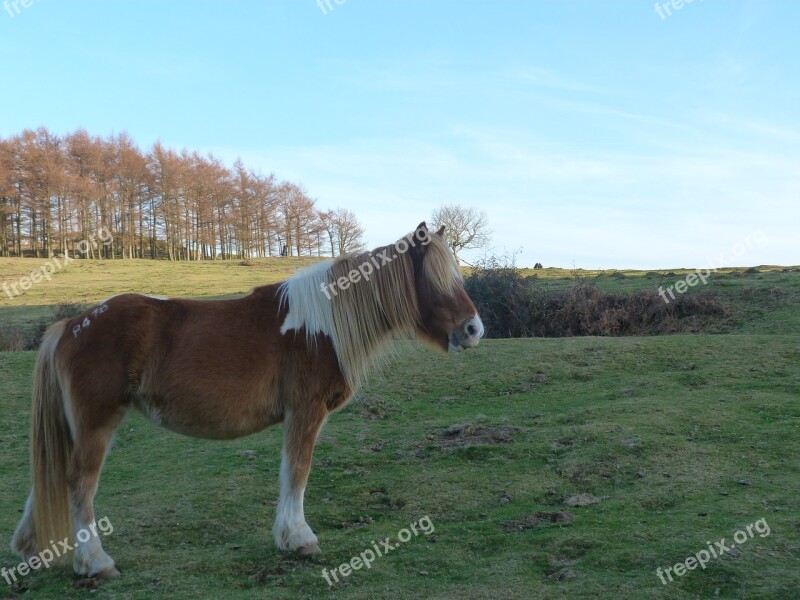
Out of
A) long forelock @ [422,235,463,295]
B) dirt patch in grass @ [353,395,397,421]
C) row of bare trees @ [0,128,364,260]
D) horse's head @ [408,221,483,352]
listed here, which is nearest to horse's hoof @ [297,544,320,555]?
horse's head @ [408,221,483,352]

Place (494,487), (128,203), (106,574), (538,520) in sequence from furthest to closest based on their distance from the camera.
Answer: (128,203), (494,487), (538,520), (106,574)

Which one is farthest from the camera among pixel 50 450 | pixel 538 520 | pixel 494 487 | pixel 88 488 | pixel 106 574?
pixel 494 487

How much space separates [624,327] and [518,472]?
10.4 metres

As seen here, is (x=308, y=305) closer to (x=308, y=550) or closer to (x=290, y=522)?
(x=290, y=522)

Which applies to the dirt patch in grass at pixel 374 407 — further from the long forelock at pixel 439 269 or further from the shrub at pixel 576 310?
the shrub at pixel 576 310

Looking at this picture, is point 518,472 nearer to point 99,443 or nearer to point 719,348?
point 99,443

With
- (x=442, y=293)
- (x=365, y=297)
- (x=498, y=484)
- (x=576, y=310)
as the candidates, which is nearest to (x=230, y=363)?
(x=365, y=297)

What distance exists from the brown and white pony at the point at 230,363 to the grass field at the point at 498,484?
0.55 m

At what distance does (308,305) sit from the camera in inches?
191

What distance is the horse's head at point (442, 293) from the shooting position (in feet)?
16.4

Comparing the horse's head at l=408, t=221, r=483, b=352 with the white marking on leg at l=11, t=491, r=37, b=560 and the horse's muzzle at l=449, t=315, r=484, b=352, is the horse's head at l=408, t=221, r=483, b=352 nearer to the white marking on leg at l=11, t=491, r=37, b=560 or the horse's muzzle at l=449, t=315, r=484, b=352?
the horse's muzzle at l=449, t=315, r=484, b=352

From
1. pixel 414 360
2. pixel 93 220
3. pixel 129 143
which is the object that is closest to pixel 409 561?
pixel 414 360

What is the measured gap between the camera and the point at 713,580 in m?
3.85

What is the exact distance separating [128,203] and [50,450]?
49.5m
